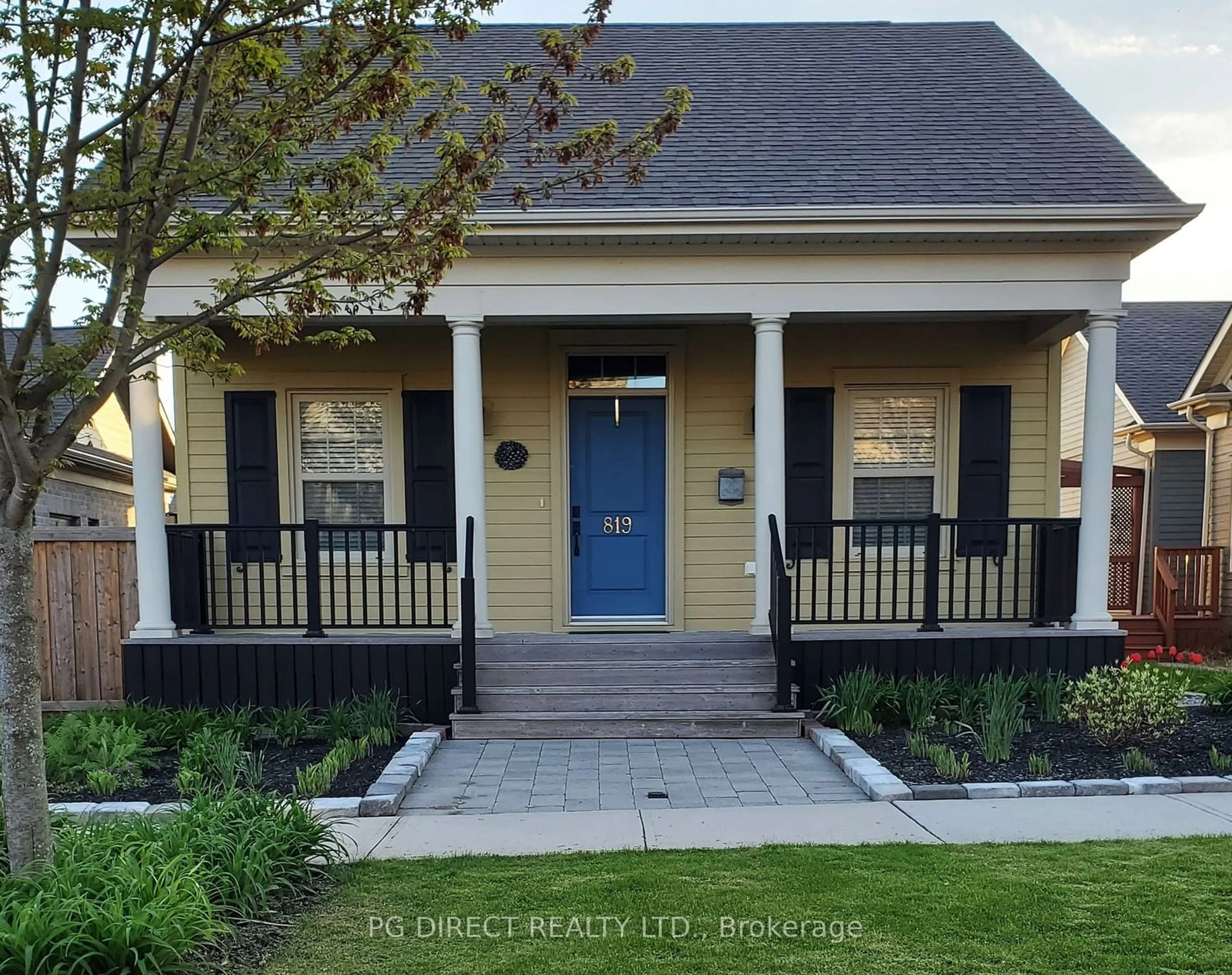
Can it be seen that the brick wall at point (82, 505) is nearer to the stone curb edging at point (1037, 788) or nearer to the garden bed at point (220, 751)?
the garden bed at point (220, 751)

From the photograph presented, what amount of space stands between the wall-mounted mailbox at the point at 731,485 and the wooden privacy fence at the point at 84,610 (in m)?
4.91

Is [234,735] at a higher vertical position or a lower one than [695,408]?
lower

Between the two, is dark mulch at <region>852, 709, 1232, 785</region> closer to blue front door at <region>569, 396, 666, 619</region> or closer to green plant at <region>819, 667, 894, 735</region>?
green plant at <region>819, 667, 894, 735</region>

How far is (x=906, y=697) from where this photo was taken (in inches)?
219

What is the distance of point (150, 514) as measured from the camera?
6031 mm

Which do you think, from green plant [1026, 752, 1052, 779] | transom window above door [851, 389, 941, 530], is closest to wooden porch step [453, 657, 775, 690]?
green plant [1026, 752, 1052, 779]

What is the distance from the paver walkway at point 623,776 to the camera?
4.17 meters

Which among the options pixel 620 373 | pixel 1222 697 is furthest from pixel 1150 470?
pixel 620 373

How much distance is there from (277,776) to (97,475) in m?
10.9

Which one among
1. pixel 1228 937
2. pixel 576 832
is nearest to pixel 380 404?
pixel 576 832

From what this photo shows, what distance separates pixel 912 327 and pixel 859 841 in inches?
194

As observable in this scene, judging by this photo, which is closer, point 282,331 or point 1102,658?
point 282,331

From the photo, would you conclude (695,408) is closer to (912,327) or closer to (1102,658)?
(912,327)

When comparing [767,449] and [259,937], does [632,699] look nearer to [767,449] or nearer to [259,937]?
[767,449]
